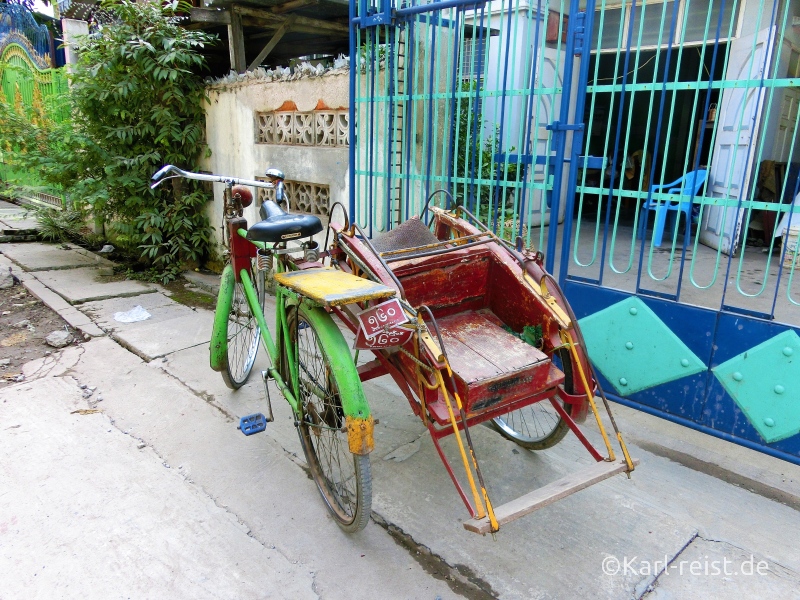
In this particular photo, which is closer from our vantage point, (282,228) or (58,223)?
(282,228)

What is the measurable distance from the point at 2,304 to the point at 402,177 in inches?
157

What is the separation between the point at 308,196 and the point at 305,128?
60 cm

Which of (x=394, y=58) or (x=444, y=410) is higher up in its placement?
(x=394, y=58)

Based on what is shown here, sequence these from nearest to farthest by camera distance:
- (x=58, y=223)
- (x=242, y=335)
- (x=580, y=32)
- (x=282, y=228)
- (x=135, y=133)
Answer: (x=282, y=228) → (x=580, y=32) → (x=242, y=335) → (x=135, y=133) → (x=58, y=223)

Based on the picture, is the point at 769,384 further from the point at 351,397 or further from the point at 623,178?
the point at 351,397

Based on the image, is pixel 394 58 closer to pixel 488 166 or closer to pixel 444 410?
pixel 488 166

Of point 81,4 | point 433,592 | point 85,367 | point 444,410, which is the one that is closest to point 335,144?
point 85,367

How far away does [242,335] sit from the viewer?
146 inches

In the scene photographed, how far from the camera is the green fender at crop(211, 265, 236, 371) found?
10.4 ft

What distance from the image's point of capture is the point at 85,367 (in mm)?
3885

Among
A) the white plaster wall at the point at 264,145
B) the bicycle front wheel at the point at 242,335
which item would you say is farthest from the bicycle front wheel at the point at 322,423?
the white plaster wall at the point at 264,145

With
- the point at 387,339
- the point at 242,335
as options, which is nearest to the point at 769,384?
the point at 387,339

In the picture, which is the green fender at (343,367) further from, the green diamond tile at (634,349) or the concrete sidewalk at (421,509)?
the green diamond tile at (634,349)

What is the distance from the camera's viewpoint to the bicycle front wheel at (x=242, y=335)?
10.1ft
